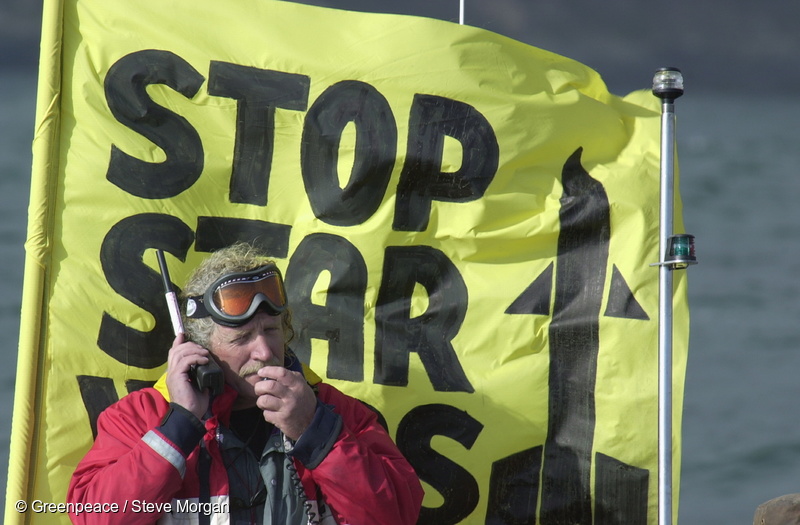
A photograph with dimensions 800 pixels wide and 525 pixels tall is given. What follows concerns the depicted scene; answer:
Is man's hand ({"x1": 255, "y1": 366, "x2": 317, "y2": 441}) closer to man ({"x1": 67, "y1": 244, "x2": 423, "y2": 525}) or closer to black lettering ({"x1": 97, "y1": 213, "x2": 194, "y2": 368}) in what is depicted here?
man ({"x1": 67, "y1": 244, "x2": 423, "y2": 525})

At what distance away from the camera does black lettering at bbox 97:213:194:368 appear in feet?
11.2

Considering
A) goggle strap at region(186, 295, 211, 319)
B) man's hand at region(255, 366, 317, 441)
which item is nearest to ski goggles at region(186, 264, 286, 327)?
goggle strap at region(186, 295, 211, 319)

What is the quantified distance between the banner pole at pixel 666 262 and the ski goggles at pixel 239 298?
113 centimetres

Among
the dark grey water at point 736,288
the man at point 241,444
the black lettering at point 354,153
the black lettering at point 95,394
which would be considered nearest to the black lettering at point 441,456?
the man at point 241,444

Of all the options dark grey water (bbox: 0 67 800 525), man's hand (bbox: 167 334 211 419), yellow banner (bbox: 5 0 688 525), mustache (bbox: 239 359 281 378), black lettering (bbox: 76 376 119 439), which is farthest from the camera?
dark grey water (bbox: 0 67 800 525)

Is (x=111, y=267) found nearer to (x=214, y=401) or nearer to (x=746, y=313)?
(x=214, y=401)

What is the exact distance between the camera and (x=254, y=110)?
3.62 meters

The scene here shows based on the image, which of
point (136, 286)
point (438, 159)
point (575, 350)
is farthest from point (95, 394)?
point (575, 350)

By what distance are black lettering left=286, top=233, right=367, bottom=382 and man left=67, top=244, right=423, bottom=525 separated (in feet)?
1.96

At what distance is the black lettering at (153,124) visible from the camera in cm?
351

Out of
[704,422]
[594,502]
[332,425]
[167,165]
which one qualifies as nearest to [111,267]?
[167,165]

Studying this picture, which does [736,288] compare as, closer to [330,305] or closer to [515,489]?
[515,489]

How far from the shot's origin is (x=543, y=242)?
3.75 metres

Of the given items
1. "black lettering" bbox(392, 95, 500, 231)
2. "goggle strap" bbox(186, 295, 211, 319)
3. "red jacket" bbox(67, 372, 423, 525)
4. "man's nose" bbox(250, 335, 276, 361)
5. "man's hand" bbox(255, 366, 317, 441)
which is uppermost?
"black lettering" bbox(392, 95, 500, 231)
